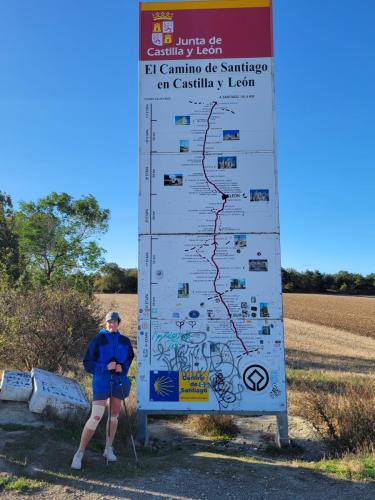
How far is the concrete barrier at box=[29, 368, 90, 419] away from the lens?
22.9 feet

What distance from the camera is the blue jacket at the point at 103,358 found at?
5.62 m

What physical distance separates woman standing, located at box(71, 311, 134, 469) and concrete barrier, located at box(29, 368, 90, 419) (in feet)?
4.82

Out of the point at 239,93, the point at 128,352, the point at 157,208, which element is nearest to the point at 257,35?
the point at 239,93

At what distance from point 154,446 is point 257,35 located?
259 inches

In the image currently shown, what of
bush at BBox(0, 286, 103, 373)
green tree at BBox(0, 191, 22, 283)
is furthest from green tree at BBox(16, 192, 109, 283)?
bush at BBox(0, 286, 103, 373)

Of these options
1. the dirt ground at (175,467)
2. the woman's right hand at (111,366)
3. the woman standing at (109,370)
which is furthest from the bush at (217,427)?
the woman's right hand at (111,366)

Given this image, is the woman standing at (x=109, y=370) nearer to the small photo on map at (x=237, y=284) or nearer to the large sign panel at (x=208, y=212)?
the large sign panel at (x=208, y=212)

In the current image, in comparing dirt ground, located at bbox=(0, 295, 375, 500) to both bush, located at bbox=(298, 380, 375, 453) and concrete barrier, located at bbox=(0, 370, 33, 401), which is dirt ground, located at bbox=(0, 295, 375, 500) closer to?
concrete barrier, located at bbox=(0, 370, 33, 401)

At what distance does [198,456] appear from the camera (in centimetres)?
619

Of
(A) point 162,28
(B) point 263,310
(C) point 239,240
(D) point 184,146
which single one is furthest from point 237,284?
(A) point 162,28

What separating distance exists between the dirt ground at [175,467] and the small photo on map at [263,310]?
1954mm

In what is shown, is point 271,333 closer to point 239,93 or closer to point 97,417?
point 97,417

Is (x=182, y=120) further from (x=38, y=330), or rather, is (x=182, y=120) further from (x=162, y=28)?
(x=38, y=330)

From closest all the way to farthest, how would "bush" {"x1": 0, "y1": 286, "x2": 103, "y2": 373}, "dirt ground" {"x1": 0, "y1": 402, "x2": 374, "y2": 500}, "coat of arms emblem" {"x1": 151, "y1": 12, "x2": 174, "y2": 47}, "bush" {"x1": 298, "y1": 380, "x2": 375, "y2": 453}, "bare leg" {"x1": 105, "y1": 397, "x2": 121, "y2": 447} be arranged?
"dirt ground" {"x1": 0, "y1": 402, "x2": 374, "y2": 500}
"bare leg" {"x1": 105, "y1": 397, "x2": 121, "y2": 447}
"bush" {"x1": 298, "y1": 380, "x2": 375, "y2": 453}
"coat of arms emblem" {"x1": 151, "y1": 12, "x2": 174, "y2": 47}
"bush" {"x1": 0, "y1": 286, "x2": 103, "y2": 373}
